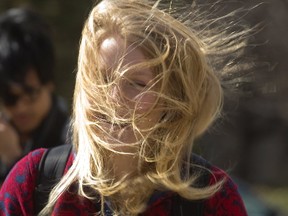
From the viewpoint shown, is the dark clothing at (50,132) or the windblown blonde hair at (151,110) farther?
the dark clothing at (50,132)

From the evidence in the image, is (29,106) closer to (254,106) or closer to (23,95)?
(23,95)

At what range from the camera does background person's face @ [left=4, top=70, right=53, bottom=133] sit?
3.69 m

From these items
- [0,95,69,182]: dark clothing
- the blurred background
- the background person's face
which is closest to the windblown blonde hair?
the blurred background

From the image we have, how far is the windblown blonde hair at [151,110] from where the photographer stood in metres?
2.19

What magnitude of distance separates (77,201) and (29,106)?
5.10ft

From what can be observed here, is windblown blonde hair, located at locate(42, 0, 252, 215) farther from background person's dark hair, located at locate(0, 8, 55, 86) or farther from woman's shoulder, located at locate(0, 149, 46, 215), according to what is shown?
background person's dark hair, located at locate(0, 8, 55, 86)

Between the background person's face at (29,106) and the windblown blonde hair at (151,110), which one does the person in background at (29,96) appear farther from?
the windblown blonde hair at (151,110)

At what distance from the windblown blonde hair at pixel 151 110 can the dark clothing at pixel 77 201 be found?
23 mm

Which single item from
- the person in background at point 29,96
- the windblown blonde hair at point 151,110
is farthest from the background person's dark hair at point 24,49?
the windblown blonde hair at point 151,110

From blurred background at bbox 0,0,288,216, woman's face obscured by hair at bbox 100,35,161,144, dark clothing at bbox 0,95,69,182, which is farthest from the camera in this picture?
dark clothing at bbox 0,95,69,182

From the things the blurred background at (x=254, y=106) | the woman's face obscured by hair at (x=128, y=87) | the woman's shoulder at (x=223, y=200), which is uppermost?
the woman's face obscured by hair at (x=128, y=87)

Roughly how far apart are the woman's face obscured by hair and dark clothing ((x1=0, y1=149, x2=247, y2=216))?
184 millimetres

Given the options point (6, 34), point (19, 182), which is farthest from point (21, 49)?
point (19, 182)

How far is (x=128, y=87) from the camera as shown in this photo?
2.18 metres
